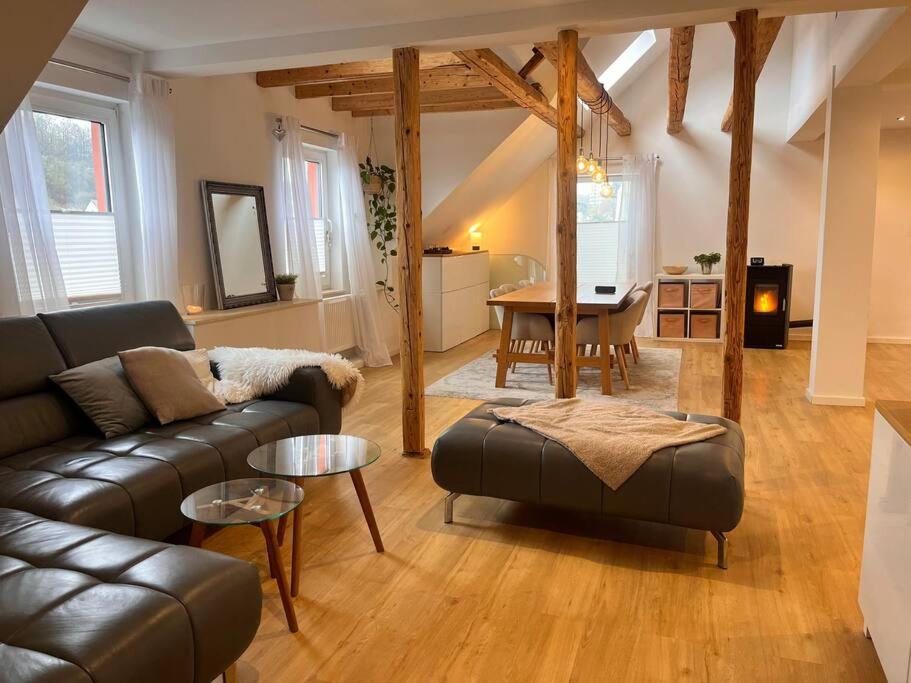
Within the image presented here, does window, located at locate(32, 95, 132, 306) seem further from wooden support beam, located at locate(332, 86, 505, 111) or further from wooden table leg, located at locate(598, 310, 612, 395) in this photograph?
wooden table leg, located at locate(598, 310, 612, 395)

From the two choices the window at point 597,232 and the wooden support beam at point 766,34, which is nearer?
the wooden support beam at point 766,34

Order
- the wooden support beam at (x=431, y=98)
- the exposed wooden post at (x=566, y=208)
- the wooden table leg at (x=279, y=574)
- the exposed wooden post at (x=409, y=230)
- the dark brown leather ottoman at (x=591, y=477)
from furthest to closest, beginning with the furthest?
1. the wooden support beam at (x=431, y=98)
2. the exposed wooden post at (x=409, y=230)
3. the exposed wooden post at (x=566, y=208)
4. the dark brown leather ottoman at (x=591, y=477)
5. the wooden table leg at (x=279, y=574)

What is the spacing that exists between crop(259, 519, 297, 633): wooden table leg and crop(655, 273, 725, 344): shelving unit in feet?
22.1

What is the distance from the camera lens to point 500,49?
4.88 metres

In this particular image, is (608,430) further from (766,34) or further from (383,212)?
(383,212)

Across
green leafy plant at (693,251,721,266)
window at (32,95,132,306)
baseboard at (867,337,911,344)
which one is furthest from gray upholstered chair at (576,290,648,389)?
baseboard at (867,337,911,344)

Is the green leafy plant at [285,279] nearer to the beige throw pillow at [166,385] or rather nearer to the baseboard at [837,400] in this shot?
the beige throw pillow at [166,385]

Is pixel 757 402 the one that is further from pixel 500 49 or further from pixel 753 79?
pixel 500 49

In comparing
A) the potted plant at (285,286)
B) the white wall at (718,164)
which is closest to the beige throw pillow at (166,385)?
the potted plant at (285,286)

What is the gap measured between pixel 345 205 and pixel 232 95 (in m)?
1.56

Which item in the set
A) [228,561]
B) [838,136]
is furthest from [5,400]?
[838,136]

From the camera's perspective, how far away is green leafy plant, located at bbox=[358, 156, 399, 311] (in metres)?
6.86

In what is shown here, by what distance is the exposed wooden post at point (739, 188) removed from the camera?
10.9 ft

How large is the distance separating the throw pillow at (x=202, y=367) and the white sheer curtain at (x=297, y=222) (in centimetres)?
205
